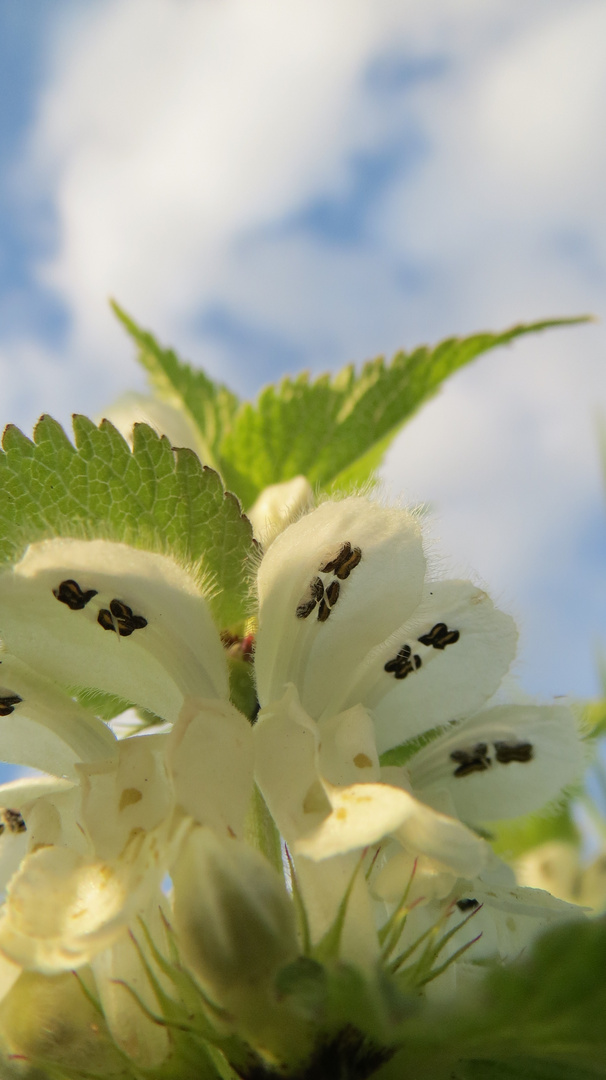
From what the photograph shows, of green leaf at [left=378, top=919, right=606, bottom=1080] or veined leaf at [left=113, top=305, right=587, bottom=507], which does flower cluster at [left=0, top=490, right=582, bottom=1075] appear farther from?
veined leaf at [left=113, top=305, right=587, bottom=507]

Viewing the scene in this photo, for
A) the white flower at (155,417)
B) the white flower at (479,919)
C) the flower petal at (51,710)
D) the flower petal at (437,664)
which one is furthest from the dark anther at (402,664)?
the white flower at (155,417)

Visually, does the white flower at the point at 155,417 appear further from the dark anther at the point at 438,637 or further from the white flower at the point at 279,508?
the dark anther at the point at 438,637

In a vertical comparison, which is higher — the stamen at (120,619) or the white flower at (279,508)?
the white flower at (279,508)

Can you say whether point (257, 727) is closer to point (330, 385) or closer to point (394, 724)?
point (394, 724)

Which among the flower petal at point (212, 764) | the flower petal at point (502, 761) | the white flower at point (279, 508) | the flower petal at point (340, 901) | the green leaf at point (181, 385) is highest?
the green leaf at point (181, 385)

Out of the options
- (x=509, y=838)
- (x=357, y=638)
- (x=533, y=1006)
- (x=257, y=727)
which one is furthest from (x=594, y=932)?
(x=509, y=838)
